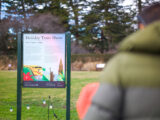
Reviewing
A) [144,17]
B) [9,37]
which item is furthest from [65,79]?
[9,37]

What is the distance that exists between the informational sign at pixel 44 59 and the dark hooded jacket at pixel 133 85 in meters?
3.31

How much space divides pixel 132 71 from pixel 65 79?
337 cm

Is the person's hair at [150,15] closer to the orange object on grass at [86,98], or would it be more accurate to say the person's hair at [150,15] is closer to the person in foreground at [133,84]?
the person in foreground at [133,84]

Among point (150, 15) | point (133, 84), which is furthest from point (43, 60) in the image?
point (133, 84)

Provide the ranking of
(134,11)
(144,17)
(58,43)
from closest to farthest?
(144,17)
(58,43)
(134,11)

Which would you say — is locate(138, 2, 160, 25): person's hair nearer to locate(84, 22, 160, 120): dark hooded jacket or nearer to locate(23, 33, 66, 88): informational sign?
locate(84, 22, 160, 120): dark hooded jacket

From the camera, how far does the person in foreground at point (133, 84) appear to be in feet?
3.37

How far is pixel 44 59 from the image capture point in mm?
4371

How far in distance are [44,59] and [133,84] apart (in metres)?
3.46

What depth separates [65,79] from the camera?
4.36 m

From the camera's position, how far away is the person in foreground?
103 centimetres

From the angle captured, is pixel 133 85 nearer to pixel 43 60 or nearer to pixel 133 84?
pixel 133 84

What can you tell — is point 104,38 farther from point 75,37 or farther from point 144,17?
point 144,17

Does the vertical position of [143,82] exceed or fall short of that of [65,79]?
it exceeds it
